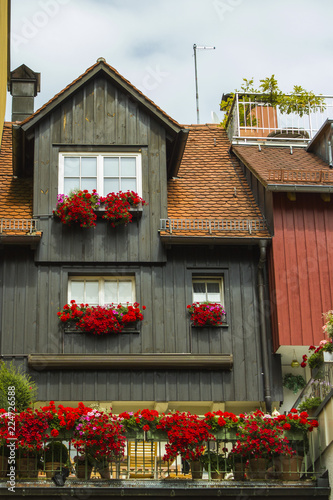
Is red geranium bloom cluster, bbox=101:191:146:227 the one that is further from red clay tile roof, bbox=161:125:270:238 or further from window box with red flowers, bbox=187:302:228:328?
window box with red flowers, bbox=187:302:228:328

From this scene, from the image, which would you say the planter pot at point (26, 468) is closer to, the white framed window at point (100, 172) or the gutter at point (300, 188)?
the white framed window at point (100, 172)

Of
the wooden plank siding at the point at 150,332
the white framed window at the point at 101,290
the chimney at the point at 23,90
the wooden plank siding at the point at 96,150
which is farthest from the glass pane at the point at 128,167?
the chimney at the point at 23,90

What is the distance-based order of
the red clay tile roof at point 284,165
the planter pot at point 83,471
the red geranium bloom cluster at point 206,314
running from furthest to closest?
the red clay tile roof at point 284,165 < the red geranium bloom cluster at point 206,314 < the planter pot at point 83,471

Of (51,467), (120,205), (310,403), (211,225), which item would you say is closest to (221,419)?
(310,403)

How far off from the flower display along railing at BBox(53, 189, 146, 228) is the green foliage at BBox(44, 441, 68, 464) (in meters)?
5.79

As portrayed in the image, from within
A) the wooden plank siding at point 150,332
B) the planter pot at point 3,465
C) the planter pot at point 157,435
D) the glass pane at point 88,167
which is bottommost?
the planter pot at point 3,465

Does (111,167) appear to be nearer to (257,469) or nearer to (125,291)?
(125,291)

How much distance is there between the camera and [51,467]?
19.1 metres

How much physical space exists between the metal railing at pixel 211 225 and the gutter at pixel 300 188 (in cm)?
106

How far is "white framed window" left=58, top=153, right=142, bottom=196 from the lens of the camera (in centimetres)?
2388

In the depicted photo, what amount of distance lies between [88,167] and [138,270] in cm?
281

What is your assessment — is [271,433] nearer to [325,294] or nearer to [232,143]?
[325,294]

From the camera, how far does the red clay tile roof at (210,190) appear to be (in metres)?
24.3

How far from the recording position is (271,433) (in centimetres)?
1917
